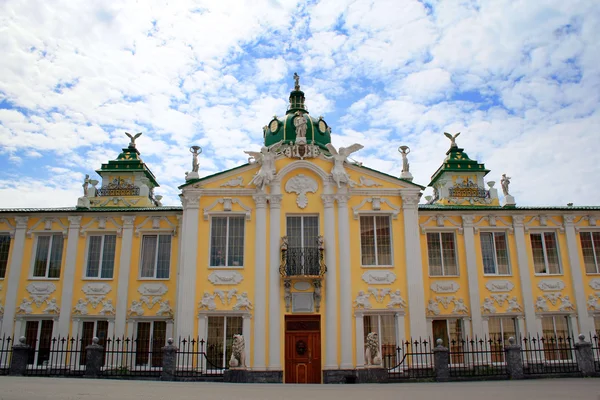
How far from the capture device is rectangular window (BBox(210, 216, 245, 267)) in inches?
842

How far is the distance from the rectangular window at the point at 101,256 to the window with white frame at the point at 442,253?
Result: 14.5 meters

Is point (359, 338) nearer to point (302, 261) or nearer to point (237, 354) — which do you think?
point (302, 261)

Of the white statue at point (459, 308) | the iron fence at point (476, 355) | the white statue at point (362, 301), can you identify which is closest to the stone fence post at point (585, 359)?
the iron fence at point (476, 355)

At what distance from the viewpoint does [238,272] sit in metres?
21.1

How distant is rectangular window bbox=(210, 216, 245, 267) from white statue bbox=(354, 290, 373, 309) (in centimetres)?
504

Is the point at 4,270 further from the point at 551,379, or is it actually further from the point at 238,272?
the point at 551,379

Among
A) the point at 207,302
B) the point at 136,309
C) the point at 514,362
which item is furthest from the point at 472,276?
the point at 136,309

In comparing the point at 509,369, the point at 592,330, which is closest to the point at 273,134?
the point at 509,369

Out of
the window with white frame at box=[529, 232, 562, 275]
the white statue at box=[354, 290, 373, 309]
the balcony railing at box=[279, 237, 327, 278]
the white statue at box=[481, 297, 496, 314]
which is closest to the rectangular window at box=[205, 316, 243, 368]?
the balcony railing at box=[279, 237, 327, 278]

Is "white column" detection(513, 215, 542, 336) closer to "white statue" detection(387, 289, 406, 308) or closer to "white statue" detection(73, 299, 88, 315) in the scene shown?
"white statue" detection(387, 289, 406, 308)

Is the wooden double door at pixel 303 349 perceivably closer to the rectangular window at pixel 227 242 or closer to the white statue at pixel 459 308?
the rectangular window at pixel 227 242

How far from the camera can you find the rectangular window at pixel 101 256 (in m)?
22.9

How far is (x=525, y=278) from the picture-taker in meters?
22.8

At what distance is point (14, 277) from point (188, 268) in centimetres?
838
